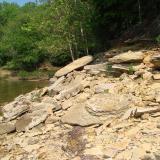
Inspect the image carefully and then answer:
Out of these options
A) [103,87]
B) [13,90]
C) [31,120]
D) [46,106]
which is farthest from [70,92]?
[13,90]

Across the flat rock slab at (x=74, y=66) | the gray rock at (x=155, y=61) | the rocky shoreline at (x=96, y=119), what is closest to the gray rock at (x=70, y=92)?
the rocky shoreline at (x=96, y=119)

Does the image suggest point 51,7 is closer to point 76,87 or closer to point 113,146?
point 76,87

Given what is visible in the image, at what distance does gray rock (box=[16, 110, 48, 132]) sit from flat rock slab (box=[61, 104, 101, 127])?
0.88m

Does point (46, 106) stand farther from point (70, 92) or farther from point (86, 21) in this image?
point (86, 21)

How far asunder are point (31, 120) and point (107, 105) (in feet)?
8.86

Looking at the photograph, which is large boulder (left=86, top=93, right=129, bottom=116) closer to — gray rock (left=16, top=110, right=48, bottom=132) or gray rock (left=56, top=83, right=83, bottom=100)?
gray rock (left=16, top=110, right=48, bottom=132)

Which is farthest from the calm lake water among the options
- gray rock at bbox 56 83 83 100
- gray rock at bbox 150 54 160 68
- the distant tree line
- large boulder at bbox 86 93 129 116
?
large boulder at bbox 86 93 129 116

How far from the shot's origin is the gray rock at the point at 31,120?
14.2 metres

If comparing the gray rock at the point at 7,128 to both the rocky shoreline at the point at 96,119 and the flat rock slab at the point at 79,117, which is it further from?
the flat rock slab at the point at 79,117

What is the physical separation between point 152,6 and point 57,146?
69.3ft

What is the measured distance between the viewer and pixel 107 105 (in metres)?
13.2

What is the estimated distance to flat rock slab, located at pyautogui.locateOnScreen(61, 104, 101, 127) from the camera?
42.5 ft

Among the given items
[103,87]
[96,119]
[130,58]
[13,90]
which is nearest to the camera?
[96,119]

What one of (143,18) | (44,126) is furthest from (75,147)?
(143,18)
